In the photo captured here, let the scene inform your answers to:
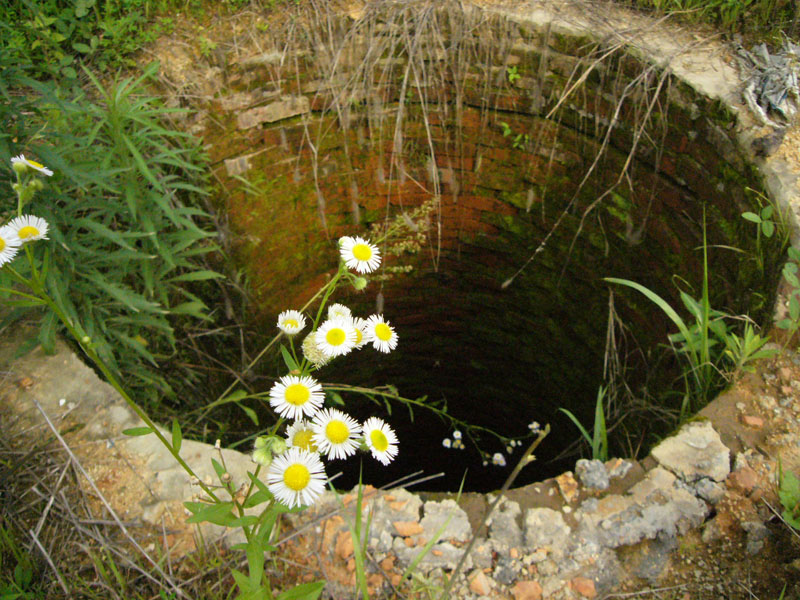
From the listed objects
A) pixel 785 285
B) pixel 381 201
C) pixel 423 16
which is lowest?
pixel 381 201

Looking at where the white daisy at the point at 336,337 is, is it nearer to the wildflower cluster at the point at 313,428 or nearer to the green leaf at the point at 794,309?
the wildflower cluster at the point at 313,428

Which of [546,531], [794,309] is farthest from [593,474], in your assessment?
[794,309]

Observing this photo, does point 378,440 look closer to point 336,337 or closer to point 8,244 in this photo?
point 336,337

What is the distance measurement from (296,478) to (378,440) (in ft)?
0.60

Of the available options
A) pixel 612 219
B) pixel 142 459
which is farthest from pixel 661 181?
pixel 142 459

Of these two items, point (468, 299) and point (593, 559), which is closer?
point (593, 559)

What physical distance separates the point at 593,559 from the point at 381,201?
241cm

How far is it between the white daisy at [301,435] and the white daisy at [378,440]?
0.10 m

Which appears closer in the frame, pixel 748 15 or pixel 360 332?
pixel 360 332

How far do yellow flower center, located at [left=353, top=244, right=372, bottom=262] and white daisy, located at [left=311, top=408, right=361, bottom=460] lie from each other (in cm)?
32

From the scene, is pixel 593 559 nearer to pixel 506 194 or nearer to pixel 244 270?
pixel 244 270

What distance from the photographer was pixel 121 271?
1.83m

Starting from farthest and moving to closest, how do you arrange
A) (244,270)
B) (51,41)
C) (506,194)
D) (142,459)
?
(506,194) → (244,270) → (51,41) → (142,459)

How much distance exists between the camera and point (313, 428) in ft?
3.26
